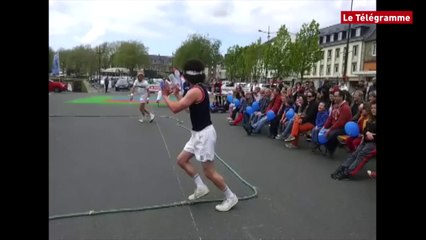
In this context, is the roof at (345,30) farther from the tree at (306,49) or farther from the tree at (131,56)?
the tree at (131,56)

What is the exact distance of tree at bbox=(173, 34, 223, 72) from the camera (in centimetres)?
6406

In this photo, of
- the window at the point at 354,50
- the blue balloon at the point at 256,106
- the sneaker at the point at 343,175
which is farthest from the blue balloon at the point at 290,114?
the window at the point at 354,50

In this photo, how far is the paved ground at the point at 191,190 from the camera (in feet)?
12.6

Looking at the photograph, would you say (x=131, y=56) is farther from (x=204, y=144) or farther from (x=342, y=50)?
(x=204, y=144)

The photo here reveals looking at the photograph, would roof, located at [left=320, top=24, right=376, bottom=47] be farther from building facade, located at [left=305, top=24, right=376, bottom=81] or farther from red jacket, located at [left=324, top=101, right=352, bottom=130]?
red jacket, located at [left=324, top=101, right=352, bottom=130]

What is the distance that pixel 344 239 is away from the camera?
3705 mm

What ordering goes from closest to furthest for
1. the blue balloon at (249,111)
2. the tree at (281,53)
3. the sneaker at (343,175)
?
the sneaker at (343,175) → the blue balloon at (249,111) → the tree at (281,53)

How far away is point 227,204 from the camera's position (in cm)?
442

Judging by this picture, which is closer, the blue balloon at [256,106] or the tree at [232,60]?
the blue balloon at [256,106]

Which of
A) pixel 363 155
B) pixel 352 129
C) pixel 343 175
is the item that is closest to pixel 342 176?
pixel 343 175

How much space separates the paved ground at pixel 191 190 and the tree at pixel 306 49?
33.4 metres

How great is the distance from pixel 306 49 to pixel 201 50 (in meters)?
27.6
